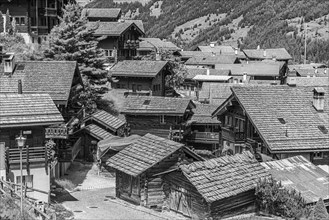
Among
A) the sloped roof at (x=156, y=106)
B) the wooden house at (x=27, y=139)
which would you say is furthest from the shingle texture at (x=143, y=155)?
the sloped roof at (x=156, y=106)

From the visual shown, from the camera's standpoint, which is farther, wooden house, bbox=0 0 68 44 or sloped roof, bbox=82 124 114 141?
wooden house, bbox=0 0 68 44

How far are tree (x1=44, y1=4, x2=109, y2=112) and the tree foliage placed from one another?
69.5 ft

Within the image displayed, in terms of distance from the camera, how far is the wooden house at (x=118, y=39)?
236 feet

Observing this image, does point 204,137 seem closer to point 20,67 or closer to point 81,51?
point 81,51

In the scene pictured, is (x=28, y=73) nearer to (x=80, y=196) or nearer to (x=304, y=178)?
(x=80, y=196)

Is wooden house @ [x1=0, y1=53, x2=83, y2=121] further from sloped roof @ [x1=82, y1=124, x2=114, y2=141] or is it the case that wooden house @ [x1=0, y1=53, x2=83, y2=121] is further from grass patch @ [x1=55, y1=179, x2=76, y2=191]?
grass patch @ [x1=55, y1=179, x2=76, y2=191]

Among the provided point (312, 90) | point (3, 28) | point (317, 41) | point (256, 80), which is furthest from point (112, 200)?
point (317, 41)

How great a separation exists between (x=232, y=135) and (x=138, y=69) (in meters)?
21.9

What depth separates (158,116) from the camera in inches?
1950

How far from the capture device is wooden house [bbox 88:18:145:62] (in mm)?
72062

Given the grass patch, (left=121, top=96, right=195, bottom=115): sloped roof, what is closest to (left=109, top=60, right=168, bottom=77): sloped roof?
(left=121, top=96, right=195, bottom=115): sloped roof

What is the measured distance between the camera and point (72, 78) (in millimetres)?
42000

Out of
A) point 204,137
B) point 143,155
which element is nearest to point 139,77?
point 204,137

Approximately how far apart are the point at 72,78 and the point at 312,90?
1781 centimetres
